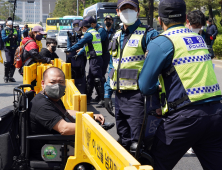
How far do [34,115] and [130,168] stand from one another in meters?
1.79

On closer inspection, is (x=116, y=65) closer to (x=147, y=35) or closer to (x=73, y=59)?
(x=147, y=35)

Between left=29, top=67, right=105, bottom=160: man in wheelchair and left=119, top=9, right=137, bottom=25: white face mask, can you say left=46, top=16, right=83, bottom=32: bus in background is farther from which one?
left=29, top=67, right=105, bottom=160: man in wheelchair

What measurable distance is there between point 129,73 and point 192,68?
1293mm

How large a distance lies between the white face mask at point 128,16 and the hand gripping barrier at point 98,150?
4.75 ft

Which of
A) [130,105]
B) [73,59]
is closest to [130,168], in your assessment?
[130,105]

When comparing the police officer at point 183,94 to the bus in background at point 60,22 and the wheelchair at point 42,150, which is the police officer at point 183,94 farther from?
the bus in background at point 60,22

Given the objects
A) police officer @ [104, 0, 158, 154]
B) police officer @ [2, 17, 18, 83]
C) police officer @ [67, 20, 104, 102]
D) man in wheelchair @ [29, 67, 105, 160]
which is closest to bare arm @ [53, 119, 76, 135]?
man in wheelchair @ [29, 67, 105, 160]

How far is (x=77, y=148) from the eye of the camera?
2852mm

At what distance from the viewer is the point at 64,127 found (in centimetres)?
316

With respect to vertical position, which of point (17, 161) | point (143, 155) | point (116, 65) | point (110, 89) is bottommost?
point (17, 161)

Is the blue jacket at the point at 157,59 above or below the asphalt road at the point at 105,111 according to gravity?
above

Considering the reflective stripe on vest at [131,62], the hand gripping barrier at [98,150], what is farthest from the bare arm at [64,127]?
the reflective stripe on vest at [131,62]

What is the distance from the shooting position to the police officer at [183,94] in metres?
2.50

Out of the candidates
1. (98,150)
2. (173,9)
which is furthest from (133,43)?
(98,150)
